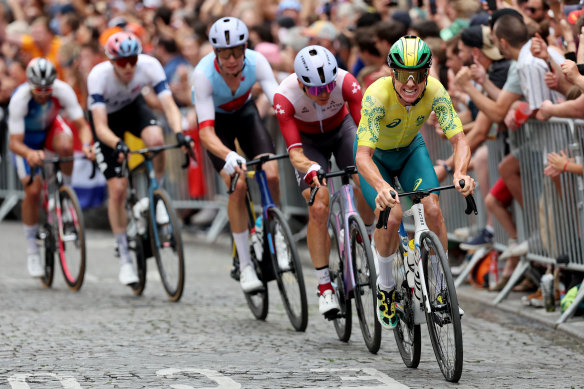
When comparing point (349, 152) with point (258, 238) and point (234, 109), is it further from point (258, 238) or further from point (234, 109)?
point (234, 109)

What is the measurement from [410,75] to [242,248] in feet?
9.56

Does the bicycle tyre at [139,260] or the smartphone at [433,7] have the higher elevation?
the smartphone at [433,7]

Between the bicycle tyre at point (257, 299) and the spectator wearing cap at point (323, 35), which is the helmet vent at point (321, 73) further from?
the spectator wearing cap at point (323, 35)

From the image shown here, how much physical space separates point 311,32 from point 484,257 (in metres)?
3.95

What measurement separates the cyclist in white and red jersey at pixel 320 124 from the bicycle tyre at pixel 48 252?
4089 mm

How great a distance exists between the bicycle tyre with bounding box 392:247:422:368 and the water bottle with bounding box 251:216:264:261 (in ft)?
6.45

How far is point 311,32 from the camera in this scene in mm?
13680

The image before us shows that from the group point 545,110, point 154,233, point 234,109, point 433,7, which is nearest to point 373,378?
point 545,110

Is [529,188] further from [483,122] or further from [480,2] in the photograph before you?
[480,2]

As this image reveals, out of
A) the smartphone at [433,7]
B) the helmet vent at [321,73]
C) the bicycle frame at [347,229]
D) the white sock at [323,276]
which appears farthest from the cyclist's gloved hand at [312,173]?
the smartphone at [433,7]

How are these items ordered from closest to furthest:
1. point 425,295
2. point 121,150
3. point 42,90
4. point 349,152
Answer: point 425,295, point 349,152, point 121,150, point 42,90

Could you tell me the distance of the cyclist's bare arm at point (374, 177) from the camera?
667cm

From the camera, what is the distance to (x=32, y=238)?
12.2m

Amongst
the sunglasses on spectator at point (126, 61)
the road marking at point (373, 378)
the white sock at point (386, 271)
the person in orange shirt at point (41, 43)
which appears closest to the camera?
the road marking at point (373, 378)
